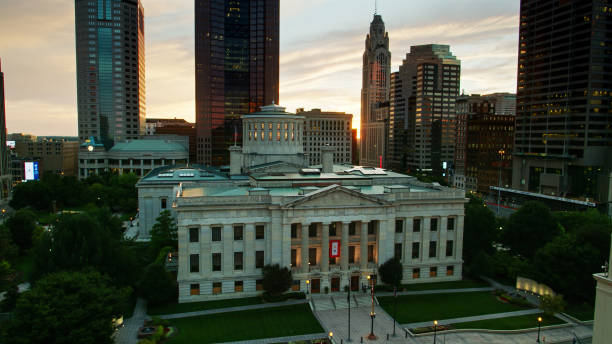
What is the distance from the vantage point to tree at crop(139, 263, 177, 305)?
5219 cm

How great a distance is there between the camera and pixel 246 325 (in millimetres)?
48469

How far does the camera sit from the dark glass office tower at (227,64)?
7436 inches

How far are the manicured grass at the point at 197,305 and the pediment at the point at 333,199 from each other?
13693 mm

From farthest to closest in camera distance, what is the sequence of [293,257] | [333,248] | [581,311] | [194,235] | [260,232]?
[293,257]
[333,248]
[260,232]
[194,235]
[581,311]

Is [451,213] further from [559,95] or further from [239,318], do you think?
[559,95]

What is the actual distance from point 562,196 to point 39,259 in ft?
467

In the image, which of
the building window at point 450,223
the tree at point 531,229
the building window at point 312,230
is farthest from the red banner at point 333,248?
the tree at point 531,229

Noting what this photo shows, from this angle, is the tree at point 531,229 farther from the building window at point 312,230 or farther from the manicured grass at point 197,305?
the manicured grass at point 197,305

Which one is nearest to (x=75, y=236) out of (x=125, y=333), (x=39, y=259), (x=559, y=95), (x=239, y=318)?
Answer: (x=39, y=259)

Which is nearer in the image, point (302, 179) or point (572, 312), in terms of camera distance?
point (572, 312)

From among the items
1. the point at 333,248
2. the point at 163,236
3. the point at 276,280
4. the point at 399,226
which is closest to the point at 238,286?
the point at 276,280

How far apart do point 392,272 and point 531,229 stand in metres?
27.6

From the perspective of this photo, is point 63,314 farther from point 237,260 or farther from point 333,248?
point 333,248

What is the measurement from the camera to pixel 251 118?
98.8 metres
